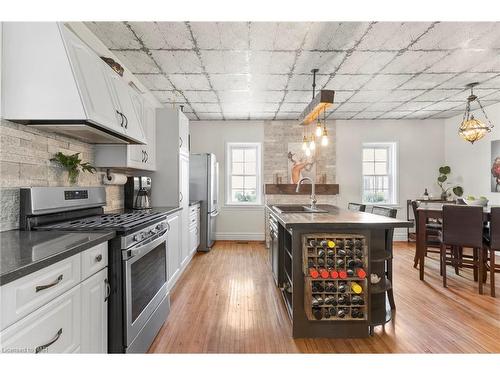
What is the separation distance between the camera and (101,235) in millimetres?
1596

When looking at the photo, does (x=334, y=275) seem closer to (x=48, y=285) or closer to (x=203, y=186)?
(x=48, y=285)

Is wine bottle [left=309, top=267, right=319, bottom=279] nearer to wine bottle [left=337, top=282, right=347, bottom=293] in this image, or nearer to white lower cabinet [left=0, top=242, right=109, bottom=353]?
wine bottle [left=337, top=282, right=347, bottom=293]

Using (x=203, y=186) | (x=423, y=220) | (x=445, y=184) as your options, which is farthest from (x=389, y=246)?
(x=445, y=184)

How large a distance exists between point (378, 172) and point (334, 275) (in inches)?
188

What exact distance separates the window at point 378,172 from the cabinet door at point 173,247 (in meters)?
4.37

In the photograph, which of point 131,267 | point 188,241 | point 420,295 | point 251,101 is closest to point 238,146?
point 251,101

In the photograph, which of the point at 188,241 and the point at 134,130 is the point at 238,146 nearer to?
the point at 188,241

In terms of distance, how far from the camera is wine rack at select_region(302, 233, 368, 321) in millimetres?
2186

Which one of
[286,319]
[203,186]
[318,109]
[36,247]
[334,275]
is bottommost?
[286,319]

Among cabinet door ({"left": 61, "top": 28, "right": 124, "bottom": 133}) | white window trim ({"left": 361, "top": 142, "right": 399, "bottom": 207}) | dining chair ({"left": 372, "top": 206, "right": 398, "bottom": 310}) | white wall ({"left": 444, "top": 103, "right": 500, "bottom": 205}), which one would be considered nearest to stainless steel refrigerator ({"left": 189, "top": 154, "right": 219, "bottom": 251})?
cabinet door ({"left": 61, "top": 28, "right": 124, "bottom": 133})

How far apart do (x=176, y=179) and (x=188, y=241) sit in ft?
3.42

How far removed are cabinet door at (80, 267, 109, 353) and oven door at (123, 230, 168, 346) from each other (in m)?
0.12

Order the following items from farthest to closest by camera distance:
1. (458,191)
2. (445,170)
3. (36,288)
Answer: (445,170)
(458,191)
(36,288)

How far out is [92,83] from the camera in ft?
6.48
